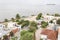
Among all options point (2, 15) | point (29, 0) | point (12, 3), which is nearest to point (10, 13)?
point (2, 15)

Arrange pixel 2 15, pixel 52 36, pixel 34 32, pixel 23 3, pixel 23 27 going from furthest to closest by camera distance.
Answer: pixel 23 3 < pixel 2 15 < pixel 23 27 < pixel 34 32 < pixel 52 36

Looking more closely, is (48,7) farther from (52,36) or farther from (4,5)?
(52,36)

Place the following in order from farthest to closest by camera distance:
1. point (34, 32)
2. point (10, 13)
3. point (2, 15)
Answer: point (10, 13)
point (2, 15)
point (34, 32)

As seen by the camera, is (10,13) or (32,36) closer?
(32,36)

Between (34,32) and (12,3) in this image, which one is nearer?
(34,32)

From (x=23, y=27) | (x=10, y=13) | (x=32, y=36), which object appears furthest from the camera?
(x=10, y=13)

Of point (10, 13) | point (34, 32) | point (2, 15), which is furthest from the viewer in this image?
point (10, 13)

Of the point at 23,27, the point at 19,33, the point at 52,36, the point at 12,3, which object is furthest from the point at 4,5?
the point at 52,36

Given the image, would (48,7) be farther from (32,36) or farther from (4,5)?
(32,36)
